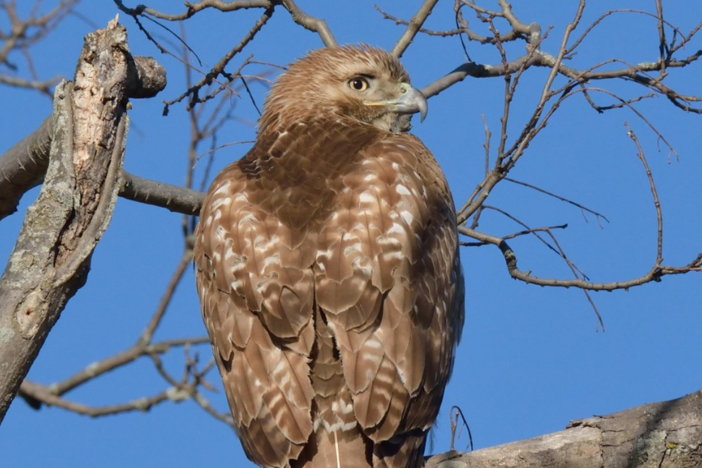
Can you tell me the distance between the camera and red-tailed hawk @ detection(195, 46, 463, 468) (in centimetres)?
437

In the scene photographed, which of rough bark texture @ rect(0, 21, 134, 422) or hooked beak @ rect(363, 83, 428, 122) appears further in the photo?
hooked beak @ rect(363, 83, 428, 122)

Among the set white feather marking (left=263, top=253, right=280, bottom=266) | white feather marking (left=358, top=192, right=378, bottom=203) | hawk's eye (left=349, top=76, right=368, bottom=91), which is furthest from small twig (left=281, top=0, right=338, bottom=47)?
white feather marking (left=263, top=253, right=280, bottom=266)

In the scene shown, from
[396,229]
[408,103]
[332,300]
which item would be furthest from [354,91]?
[332,300]

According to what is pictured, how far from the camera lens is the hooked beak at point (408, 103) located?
6223 millimetres

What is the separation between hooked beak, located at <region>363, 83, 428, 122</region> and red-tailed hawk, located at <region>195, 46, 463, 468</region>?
84cm

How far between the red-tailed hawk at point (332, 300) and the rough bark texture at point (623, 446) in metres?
0.37

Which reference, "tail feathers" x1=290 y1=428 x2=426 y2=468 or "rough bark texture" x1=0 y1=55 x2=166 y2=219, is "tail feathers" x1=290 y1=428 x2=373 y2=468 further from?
"rough bark texture" x1=0 y1=55 x2=166 y2=219

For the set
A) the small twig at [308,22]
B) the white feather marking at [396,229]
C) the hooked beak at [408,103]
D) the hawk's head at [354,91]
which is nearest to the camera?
the white feather marking at [396,229]

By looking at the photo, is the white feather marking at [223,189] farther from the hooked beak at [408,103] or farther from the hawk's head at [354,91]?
the hooked beak at [408,103]

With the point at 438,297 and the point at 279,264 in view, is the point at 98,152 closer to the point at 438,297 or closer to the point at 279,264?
the point at 279,264


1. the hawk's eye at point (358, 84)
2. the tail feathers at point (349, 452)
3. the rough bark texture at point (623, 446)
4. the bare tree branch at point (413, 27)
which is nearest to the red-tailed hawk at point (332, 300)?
the tail feathers at point (349, 452)

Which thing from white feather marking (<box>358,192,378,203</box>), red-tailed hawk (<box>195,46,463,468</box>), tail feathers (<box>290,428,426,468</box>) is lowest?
tail feathers (<box>290,428,426,468</box>)

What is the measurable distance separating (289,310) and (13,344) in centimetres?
120

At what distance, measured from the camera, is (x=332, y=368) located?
4465 mm
